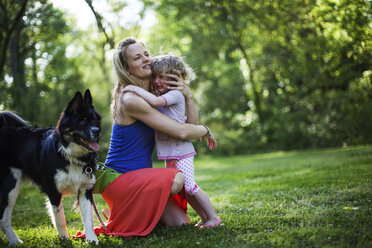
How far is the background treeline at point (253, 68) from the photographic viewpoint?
842cm

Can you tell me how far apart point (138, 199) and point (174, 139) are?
76 cm

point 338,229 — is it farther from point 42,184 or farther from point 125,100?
point 42,184

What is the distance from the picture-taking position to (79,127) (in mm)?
3109

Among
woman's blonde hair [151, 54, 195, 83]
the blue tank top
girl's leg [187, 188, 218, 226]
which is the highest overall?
woman's blonde hair [151, 54, 195, 83]

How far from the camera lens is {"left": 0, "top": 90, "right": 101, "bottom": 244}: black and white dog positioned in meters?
3.14

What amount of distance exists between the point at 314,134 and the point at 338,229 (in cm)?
1169

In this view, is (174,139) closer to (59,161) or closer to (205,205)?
(205,205)

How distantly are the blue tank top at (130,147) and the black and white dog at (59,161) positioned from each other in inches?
13.0

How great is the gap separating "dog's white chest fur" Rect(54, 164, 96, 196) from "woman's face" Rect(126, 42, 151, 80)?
1.27 m

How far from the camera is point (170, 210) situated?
12.1ft

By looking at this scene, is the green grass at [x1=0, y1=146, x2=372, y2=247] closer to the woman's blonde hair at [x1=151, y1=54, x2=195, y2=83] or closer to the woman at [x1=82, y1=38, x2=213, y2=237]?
the woman at [x1=82, y1=38, x2=213, y2=237]

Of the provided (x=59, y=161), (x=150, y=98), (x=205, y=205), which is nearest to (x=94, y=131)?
(x=59, y=161)

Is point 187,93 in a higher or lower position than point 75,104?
higher

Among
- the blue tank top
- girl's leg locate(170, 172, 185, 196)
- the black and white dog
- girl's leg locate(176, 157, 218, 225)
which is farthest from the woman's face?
girl's leg locate(170, 172, 185, 196)
